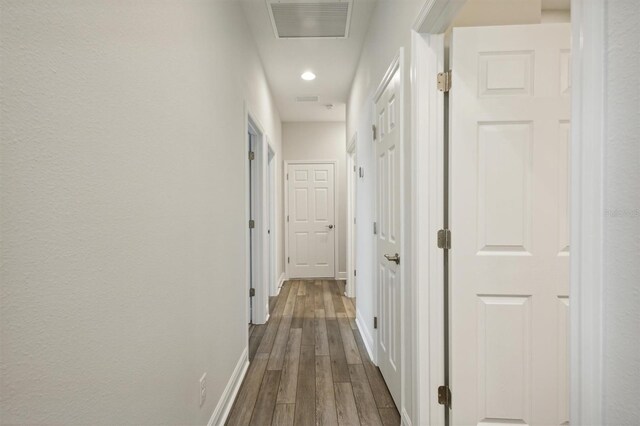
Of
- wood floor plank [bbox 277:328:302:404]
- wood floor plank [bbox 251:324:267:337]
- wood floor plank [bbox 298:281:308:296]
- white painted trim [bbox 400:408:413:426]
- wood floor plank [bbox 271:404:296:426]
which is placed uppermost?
white painted trim [bbox 400:408:413:426]

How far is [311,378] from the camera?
90.5 inches

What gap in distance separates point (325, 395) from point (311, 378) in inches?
9.1

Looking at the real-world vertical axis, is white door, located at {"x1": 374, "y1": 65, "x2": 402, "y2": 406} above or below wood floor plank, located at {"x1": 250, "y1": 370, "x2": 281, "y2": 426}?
above

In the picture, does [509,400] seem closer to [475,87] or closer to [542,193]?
[542,193]

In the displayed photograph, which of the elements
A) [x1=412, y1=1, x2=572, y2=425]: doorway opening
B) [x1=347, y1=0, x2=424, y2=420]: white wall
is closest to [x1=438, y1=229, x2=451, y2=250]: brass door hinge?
[x1=412, y1=1, x2=572, y2=425]: doorway opening

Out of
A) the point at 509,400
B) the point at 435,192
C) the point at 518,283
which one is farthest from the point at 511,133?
the point at 509,400

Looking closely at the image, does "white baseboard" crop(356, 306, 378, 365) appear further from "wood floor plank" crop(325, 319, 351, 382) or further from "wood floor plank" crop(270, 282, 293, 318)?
"wood floor plank" crop(270, 282, 293, 318)

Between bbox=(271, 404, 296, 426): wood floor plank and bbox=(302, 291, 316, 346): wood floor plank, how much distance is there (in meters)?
0.92

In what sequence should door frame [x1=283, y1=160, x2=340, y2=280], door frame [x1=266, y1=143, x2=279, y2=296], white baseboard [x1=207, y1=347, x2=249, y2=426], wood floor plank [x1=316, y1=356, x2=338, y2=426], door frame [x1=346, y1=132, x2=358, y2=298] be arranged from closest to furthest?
white baseboard [x1=207, y1=347, x2=249, y2=426] < wood floor plank [x1=316, y1=356, x2=338, y2=426] < door frame [x1=266, y1=143, x2=279, y2=296] < door frame [x1=346, y1=132, x2=358, y2=298] < door frame [x1=283, y1=160, x2=340, y2=280]

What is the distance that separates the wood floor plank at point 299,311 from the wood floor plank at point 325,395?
84 centimetres

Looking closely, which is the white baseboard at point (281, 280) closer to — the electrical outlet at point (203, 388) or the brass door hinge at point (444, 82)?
the electrical outlet at point (203, 388)

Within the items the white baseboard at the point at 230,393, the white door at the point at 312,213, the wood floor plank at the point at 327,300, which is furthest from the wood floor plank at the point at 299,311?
the white door at the point at 312,213

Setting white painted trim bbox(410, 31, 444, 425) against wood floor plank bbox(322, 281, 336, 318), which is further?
wood floor plank bbox(322, 281, 336, 318)

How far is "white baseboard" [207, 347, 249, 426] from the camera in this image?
173cm
